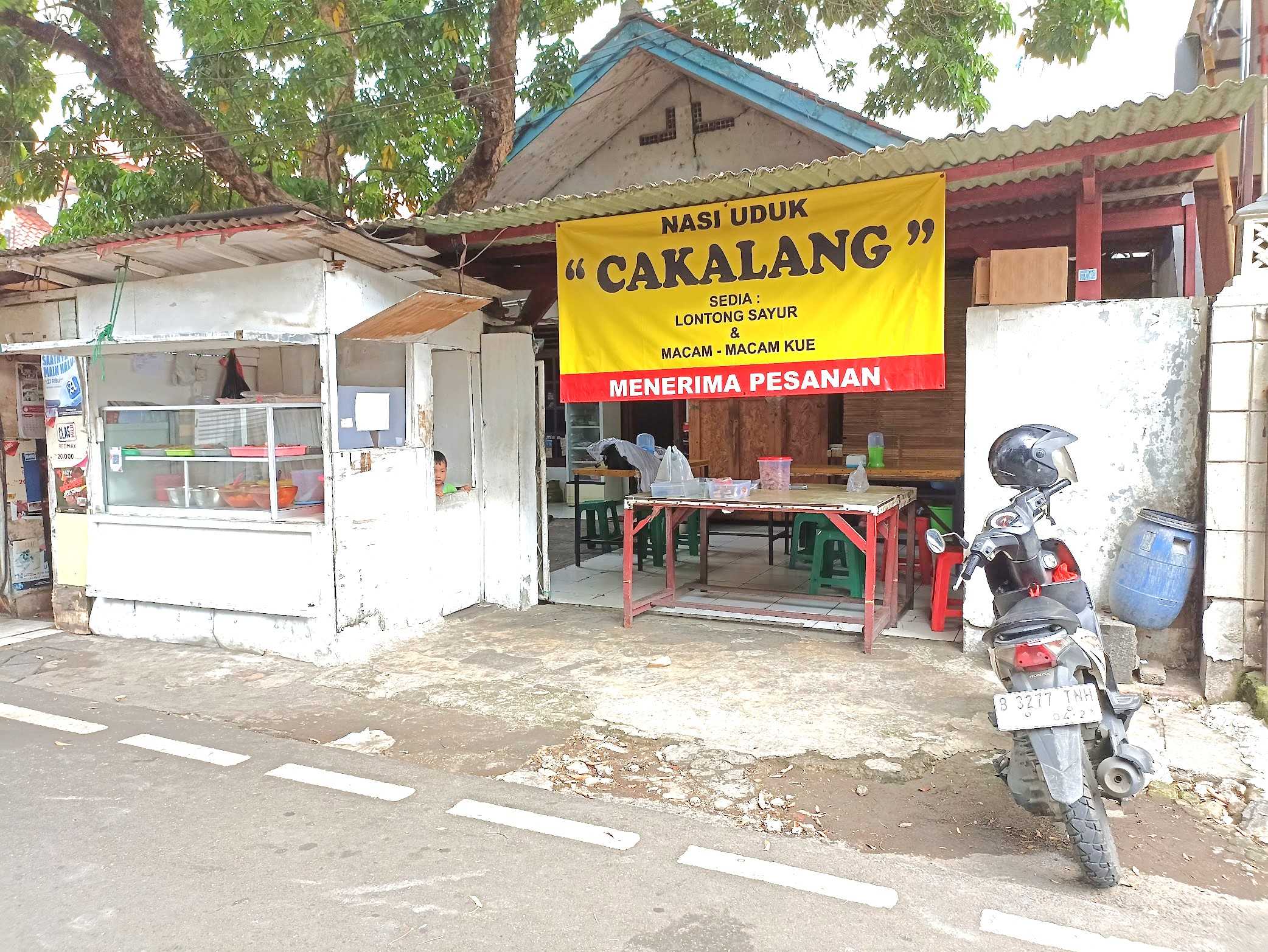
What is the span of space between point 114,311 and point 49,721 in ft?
10.9

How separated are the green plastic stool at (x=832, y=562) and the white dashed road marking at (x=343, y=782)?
14.5 ft

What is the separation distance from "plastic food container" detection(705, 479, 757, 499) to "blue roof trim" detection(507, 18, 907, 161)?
10.7ft

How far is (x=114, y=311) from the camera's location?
6828mm

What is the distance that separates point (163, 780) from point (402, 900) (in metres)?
1.82

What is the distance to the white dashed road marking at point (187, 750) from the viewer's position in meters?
4.41

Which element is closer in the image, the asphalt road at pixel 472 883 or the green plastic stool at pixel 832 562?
the asphalt road at pixel 472 883

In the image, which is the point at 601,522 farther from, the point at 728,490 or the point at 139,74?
the point at 139,74

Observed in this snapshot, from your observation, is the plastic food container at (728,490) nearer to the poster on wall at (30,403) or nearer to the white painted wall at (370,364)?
the white painted wall at (370,364)

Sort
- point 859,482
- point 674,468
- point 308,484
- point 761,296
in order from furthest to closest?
point 674,468
point 859,482
point 308,484
point 761,296

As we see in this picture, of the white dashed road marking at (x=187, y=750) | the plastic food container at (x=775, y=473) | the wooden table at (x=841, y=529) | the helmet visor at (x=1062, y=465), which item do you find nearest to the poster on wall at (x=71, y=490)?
the white dashed road marking at (x=187, y=750)

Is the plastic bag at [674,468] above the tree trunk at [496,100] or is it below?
below

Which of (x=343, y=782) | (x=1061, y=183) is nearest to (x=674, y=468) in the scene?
(x=1061, y=183)

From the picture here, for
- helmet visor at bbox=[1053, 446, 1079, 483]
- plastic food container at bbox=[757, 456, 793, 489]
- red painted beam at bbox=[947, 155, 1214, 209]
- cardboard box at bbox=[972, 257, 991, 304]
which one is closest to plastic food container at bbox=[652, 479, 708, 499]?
plastic food container at bbox=[757, 456, 793, 489]

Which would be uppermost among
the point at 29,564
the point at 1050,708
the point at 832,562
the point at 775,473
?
the point at 775,473
